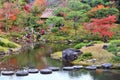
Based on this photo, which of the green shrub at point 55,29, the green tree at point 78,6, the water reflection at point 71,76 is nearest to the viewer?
the water reflection at point 71,76

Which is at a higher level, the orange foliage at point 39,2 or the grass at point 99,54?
the orange foliage at point 39,2

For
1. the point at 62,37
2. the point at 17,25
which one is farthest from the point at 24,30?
the point at 62,37

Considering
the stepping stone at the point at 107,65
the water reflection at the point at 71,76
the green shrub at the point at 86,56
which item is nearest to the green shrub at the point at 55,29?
the green shrub at the point at 86,56

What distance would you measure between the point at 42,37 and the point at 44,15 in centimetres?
1102

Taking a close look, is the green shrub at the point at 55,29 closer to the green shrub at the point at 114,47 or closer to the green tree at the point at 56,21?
the green tree at the point at 56,21

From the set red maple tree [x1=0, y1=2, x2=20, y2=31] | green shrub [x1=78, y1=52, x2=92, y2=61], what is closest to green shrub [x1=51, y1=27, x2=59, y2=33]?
red maple tree [x1=0, y1=2, x2=20, y2=31]

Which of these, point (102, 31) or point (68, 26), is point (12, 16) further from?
point (102, 31)

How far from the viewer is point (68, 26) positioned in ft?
183

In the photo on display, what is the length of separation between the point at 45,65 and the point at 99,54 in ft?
19.2

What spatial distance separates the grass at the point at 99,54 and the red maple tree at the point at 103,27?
10.6 m

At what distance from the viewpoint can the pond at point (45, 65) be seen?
3023cm

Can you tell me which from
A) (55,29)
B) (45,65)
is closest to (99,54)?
(45,65)

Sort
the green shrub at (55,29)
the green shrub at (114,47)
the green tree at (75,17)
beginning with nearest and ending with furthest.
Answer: the green shrub at (114,47), the green tree at (75,17), the green shrub at (55,29)

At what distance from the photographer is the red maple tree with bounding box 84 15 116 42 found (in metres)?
49.7
